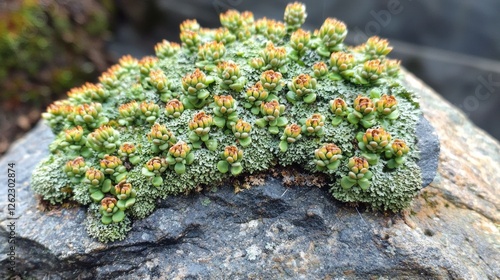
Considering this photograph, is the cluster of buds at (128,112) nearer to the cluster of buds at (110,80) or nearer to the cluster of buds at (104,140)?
the cluster of buds at (104,140)

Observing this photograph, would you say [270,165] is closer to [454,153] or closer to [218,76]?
[218,76]

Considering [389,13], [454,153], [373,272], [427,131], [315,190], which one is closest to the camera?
[373,272]

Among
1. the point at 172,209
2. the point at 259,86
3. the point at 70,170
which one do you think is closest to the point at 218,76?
the point at 259,86

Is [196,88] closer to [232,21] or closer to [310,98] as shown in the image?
[310,98]

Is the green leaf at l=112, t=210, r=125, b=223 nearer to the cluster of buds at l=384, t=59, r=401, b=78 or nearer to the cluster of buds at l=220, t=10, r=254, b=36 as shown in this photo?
the cluster of buds at l=220, t=10, r=254, b=36

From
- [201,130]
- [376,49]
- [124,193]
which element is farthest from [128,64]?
[376,49]

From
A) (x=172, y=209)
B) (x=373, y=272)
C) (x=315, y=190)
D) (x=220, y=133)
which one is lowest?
(x=373, y=272)
